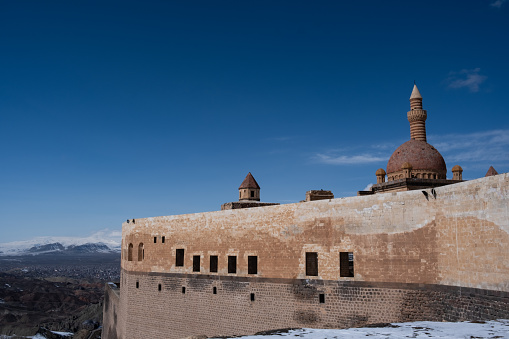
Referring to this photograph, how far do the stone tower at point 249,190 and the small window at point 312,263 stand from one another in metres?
11.1

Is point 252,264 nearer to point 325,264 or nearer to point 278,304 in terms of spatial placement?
point 278,304

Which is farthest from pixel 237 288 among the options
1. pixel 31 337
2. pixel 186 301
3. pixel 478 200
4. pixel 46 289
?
pixel 46 289

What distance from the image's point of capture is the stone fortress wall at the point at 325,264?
400 inches

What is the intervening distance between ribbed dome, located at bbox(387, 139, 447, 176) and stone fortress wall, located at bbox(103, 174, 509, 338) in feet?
33.7

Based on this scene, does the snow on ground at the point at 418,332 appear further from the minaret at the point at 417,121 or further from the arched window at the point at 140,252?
the minaret at the point at 417,121

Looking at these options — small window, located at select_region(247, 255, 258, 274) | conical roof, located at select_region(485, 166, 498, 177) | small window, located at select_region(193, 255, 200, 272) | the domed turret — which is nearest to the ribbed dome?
the domed turret

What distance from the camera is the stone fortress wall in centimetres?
1015

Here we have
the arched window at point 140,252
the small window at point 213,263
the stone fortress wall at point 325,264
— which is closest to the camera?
the stone fortress wall at point 325,264

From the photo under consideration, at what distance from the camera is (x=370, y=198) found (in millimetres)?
12969

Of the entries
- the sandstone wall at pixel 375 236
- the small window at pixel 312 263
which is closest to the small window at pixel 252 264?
Answer: the sandstone wall at pixel 375 236

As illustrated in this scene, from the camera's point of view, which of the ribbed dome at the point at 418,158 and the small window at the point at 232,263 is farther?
the ribbed dome at the point at 418,158

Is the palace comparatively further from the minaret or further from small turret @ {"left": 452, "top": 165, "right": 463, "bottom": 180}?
the minaret

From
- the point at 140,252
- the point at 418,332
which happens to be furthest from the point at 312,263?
the point at 140,252

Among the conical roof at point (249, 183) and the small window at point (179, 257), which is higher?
the conical roof at point (249, 183)
